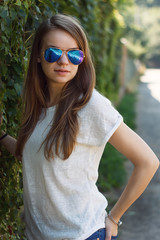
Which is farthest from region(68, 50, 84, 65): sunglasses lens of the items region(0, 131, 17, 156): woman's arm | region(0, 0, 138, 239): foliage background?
region(0, 131, 17, 156): woman's arm

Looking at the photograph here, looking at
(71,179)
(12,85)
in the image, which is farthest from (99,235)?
(12,85)

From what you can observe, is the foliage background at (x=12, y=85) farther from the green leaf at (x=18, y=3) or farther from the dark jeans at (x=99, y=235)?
the dark jeans at (x=99, y=235)

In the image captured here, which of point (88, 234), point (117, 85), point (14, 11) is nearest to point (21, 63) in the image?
point (14, 11)

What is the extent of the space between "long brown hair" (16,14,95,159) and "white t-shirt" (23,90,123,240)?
4cm

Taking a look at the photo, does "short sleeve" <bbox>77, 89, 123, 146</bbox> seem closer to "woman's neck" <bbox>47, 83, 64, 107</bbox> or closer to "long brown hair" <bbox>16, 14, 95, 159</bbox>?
"long brown hair" <bbox>16, 14, 95, 159</bbox>

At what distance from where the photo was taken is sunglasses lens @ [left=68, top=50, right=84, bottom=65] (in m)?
1.87

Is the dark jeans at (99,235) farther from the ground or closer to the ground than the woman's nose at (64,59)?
closer to the ground

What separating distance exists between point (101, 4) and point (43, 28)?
4.75 meters

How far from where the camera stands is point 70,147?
1746 mm

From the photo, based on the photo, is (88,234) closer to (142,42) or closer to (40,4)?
(40,4)

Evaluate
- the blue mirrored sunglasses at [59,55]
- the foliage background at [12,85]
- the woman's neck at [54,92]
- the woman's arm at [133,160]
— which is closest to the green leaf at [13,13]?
the foliage background at [12,85]

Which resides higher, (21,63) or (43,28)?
(43,28)

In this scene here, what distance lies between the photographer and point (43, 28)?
1914mm

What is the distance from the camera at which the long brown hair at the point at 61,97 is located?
1.77m
